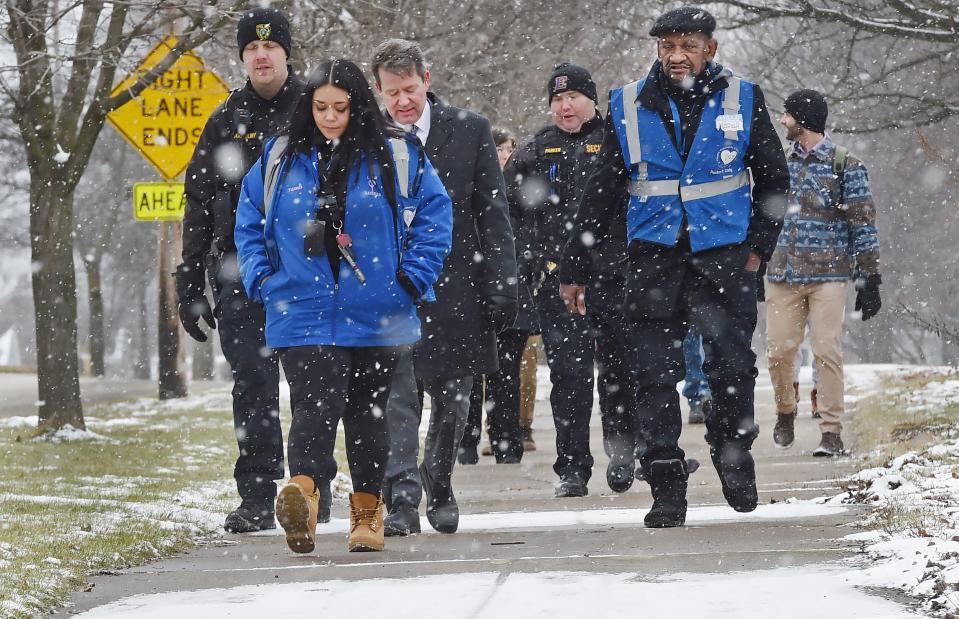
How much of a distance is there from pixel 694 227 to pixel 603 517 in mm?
1365

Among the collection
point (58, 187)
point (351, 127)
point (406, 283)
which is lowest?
point (406, 283)

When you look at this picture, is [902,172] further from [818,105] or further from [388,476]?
[388,476]

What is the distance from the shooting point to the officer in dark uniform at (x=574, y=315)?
8.05 meters

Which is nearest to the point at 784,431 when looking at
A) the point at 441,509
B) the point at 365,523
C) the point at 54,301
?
the point at 441,509

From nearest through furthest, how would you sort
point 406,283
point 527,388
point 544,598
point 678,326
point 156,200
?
point 544,598
point 406,283
point 678,326
point 527,388
point 156,200

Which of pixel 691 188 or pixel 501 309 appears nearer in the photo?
pixel 691 188

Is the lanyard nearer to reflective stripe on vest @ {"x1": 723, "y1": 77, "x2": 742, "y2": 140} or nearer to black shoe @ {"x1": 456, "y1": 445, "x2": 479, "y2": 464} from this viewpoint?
reflective stripe on vest @ {"x1": 723, "y1": 77, "x2": 742, "y2": 140}

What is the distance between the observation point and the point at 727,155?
20.5ft

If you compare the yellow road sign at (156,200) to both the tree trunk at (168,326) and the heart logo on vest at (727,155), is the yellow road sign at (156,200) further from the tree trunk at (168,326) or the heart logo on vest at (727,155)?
the heart logo on vest at (727,155)

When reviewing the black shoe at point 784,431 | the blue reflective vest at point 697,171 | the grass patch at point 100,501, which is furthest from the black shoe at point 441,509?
the black shoe at point 784,431

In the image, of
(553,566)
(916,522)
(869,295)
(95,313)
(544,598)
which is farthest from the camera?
(95,313)

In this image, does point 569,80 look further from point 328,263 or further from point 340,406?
point 340,406

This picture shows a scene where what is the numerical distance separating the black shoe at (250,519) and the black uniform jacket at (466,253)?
94 centimetres

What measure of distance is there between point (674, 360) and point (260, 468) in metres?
1.91
